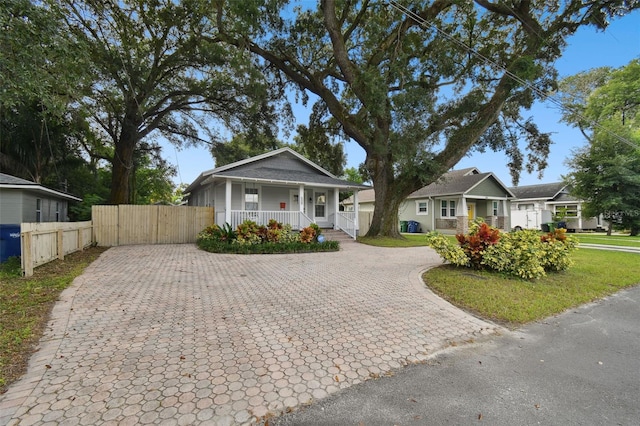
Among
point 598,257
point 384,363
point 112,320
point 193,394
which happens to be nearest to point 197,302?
point 112,320

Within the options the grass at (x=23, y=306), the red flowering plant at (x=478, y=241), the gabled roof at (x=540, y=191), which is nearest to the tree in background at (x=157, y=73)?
the grass at (x=23, y=306)

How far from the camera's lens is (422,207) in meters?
23.8

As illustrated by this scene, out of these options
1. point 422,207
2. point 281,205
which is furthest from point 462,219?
point 281,205

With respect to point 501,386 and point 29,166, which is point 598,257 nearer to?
point 501,386

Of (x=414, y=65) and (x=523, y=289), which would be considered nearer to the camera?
(x=523, y=289)

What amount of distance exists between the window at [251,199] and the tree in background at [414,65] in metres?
6.11

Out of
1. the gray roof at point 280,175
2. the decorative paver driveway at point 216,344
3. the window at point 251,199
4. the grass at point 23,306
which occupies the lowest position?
the decorative paver driveway at point 216,344

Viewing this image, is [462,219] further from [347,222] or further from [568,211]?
[568,211]

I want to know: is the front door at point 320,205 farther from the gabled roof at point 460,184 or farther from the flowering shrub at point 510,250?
the flowering shrub at point 510,250

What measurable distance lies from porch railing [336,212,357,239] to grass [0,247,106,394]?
11.0 meters

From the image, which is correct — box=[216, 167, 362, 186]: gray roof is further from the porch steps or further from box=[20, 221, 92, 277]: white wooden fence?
box=[20, 221, 92, 277]: white wooden fence

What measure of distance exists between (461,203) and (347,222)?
10217 millimetres

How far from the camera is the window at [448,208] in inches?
870

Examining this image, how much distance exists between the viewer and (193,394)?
2.33 m
